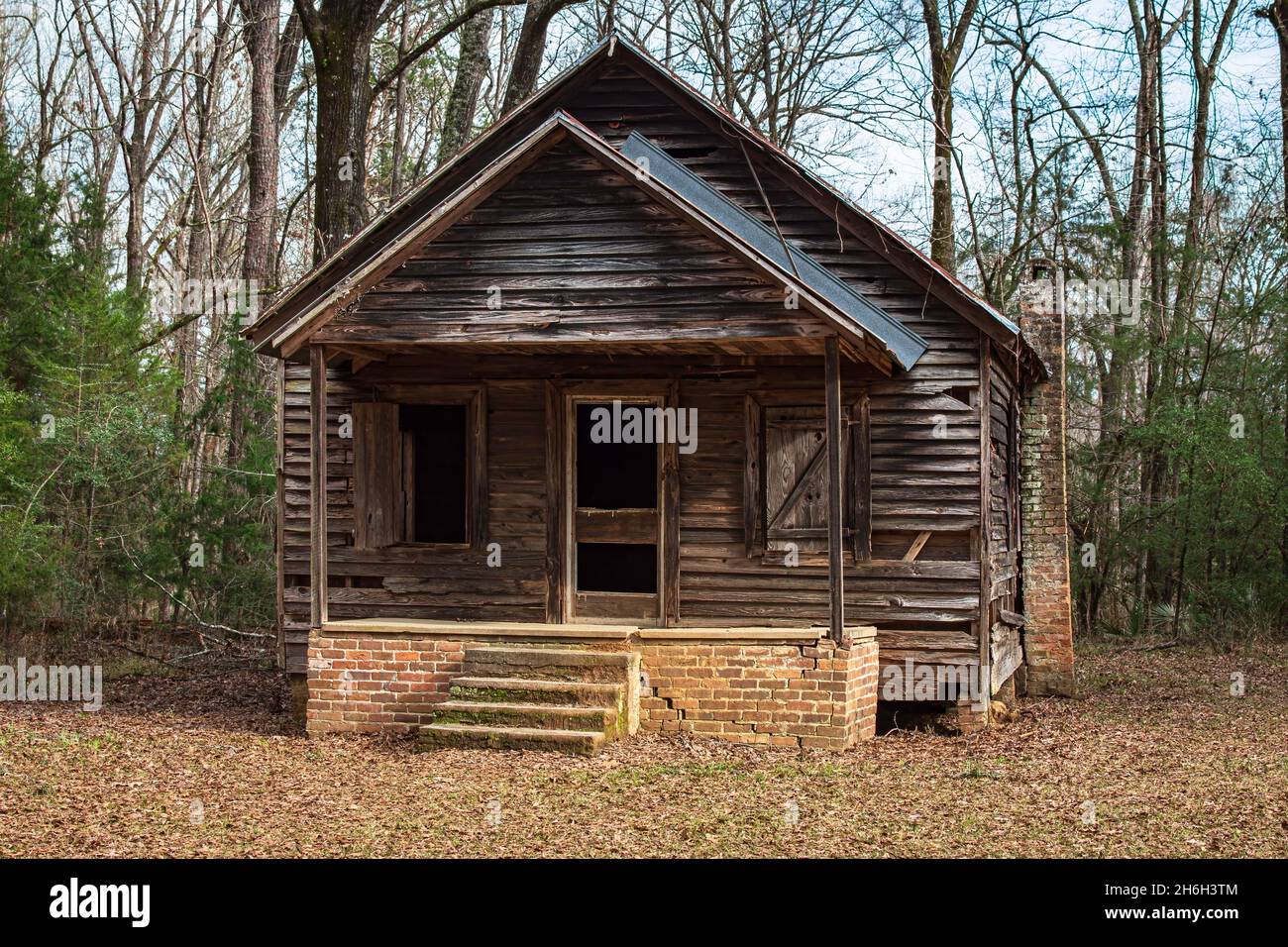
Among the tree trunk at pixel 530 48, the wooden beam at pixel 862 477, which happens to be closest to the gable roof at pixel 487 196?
the wooden beam at pixel 862 477

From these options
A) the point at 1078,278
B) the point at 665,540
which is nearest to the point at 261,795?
the point at 665,540

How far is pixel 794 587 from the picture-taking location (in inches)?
463

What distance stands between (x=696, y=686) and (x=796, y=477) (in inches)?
94.9

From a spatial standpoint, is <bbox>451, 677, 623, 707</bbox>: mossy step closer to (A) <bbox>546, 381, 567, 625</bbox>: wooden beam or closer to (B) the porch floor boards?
(B) the porch floor boards

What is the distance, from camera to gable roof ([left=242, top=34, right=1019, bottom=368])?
10.4m

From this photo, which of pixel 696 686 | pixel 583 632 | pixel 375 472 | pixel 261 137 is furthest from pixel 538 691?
pixel 261 137

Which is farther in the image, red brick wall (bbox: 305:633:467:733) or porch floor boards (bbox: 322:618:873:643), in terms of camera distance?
red brick wall (bbox: 305:633:467:733)

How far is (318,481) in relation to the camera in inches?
421

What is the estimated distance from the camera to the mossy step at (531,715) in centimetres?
979

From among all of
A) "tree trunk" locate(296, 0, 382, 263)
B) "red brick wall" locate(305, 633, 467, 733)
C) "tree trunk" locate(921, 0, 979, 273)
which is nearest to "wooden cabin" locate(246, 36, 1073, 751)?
"red brick wall" locate(305, 633, 467, 733)

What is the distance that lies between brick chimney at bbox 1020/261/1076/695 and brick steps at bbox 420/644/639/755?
5.94 m

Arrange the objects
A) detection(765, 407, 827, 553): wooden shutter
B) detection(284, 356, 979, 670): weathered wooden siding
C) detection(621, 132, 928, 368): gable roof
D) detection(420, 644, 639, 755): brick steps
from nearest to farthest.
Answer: detection(420, 644, 639, 755): brick steps < detection(621, 132, 928, 368): gable roof < detection(284, 356, 979, 670): weathered wooden siding < detection(765, 407, 827, 553): wooden shutter

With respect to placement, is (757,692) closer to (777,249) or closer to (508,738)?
(508,738)

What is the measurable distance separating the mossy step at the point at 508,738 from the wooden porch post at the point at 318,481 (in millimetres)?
1627
